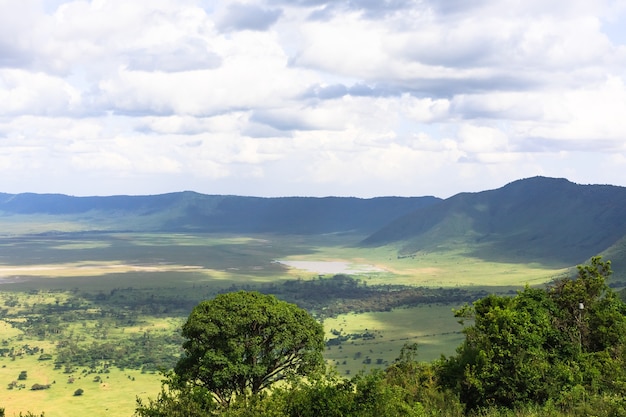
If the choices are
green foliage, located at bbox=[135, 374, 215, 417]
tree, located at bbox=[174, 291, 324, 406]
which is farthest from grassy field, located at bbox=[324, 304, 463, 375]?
green foliage, located at bbox=[135, 374, 215, 417]

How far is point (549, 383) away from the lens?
129ft

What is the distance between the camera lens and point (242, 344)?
41.5 m

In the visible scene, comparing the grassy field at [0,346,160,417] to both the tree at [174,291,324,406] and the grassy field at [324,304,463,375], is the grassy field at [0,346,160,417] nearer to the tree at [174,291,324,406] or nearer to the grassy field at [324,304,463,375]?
the grassy field at [324,304,463,375]

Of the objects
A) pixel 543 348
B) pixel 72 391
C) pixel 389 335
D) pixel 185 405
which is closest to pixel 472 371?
pixel 543 348

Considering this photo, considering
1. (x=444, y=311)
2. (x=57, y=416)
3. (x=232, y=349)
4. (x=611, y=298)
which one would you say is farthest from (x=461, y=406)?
(x=444, y=311)

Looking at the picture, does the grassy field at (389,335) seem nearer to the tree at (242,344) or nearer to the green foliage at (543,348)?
the green foliage at (543,348)

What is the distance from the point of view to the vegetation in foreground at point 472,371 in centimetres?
3341

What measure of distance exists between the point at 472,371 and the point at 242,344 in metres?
14.6

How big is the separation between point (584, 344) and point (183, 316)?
13107 cm

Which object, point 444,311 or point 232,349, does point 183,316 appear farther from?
point 232,349

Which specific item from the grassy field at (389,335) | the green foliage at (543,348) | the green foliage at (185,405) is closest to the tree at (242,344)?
the green foliage at (185,405)

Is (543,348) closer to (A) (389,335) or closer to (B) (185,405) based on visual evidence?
(B) (185,405)

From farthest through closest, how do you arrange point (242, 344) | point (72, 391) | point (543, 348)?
point (72, 391)
point (543, 348)
point (242, 344)

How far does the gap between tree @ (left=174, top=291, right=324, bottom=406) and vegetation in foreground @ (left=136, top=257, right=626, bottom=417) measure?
8cm
